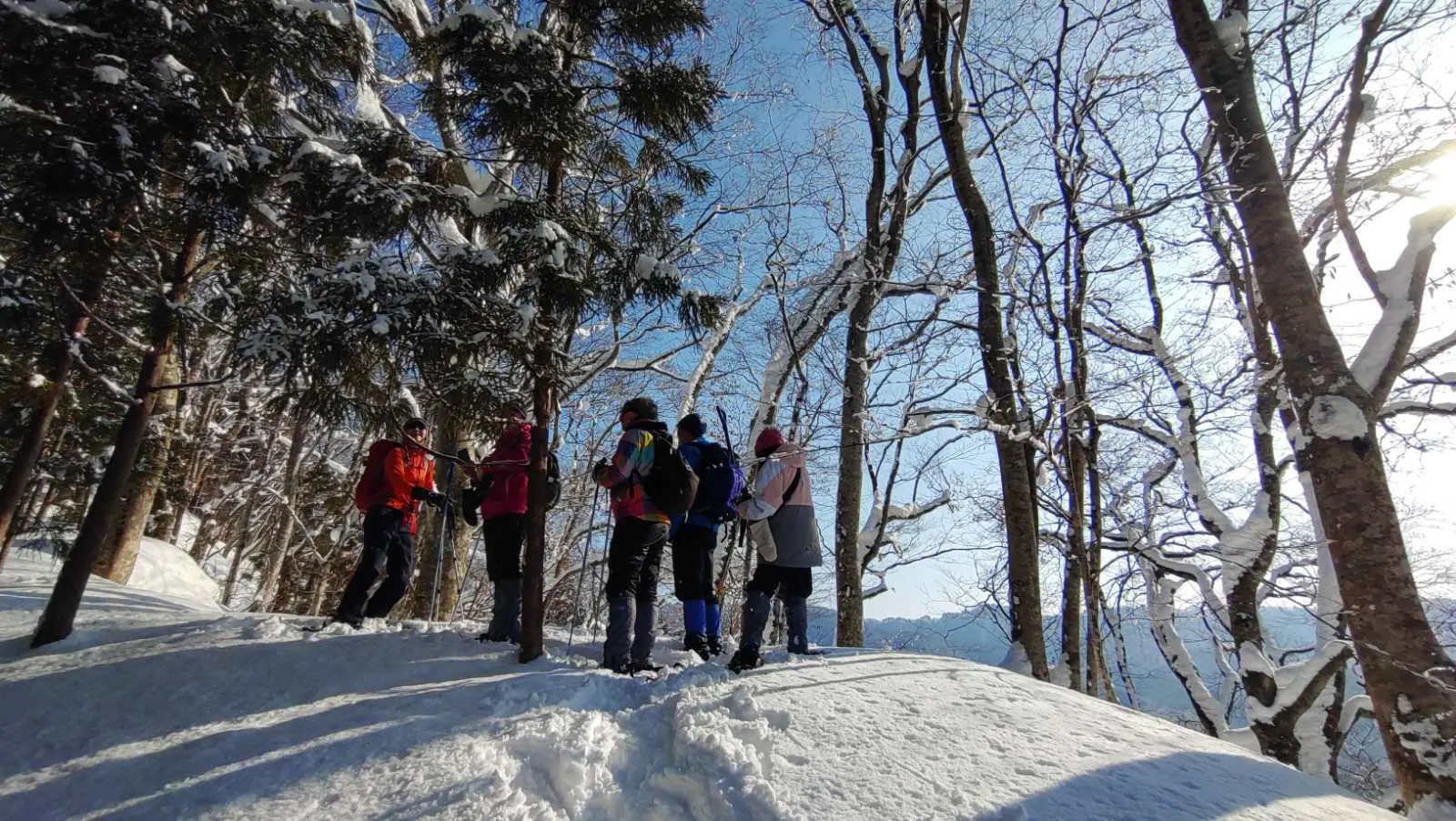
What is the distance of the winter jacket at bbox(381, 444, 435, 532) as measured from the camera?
15.6ft

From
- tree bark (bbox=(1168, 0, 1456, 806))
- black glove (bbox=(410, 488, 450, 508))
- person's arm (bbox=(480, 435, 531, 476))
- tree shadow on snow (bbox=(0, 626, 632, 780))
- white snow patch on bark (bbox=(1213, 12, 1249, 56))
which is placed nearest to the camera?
tree bark (bbox=(1168, 0, 1456, 806))

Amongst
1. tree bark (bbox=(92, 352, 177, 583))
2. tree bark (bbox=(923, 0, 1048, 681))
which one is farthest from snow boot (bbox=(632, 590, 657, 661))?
tree bark (bbox=(92, 352, 177, 583))

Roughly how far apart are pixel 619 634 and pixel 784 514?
139 cm

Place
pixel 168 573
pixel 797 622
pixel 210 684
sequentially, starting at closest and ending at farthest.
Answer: pixel 210 684 < pixel 797 622 < pixel 168 573

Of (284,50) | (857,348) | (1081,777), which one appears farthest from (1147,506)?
(284,50)

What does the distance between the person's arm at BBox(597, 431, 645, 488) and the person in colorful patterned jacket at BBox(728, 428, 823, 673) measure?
903 mm

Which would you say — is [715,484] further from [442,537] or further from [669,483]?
[442,537]

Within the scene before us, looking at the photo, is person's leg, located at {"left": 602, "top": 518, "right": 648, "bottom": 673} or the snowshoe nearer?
person's leg, located at {"left": 602, "top": 518, "right": 648, "bottom": 673}

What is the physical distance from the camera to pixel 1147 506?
409 inches

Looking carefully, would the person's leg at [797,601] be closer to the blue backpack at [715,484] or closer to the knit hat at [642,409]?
the blue backpack at [715,484]

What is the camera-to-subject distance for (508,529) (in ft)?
15.7

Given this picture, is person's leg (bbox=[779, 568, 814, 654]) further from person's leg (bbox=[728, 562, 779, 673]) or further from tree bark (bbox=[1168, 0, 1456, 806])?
tree bark (bbox=[1168, 0, 1456, 806])

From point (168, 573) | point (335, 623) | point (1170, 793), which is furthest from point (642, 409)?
point (168, 573)

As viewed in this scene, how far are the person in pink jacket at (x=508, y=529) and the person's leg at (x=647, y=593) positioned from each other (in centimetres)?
111
